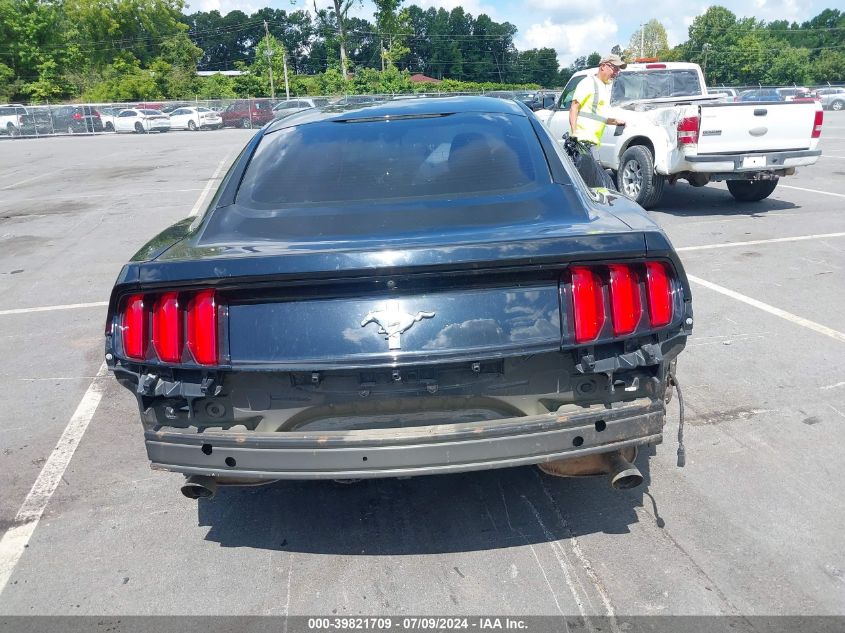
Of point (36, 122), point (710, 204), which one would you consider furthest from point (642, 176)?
point (36, 122)

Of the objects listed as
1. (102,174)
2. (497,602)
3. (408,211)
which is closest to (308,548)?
(497,602)

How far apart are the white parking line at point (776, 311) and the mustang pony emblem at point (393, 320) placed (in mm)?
3919

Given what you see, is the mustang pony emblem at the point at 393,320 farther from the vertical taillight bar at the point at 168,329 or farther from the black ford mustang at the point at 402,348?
the vertical taillight bar at the point at 168,329

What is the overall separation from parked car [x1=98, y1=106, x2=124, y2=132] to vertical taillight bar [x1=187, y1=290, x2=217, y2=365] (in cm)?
4585

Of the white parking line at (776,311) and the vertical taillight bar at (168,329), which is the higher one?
the vertical taillight bar at (168,329)

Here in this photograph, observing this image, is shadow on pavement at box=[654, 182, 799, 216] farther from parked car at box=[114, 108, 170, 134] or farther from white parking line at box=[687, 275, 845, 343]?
parked car at box=[114, 108, 170, 134]

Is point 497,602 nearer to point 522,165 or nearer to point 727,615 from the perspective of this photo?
point 727,615

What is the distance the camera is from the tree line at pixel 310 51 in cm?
6159

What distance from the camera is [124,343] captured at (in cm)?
276

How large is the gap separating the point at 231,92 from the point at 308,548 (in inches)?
2539

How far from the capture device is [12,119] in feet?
140

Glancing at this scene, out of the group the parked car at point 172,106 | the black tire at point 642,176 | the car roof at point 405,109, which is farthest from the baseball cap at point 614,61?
the parked car at point 172,106

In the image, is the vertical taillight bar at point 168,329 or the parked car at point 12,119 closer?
the vertical taillight bar at point 168,329

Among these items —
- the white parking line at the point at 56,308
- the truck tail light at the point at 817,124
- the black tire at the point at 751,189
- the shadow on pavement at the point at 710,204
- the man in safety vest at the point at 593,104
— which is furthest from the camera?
the black tire at the point at 751,189
